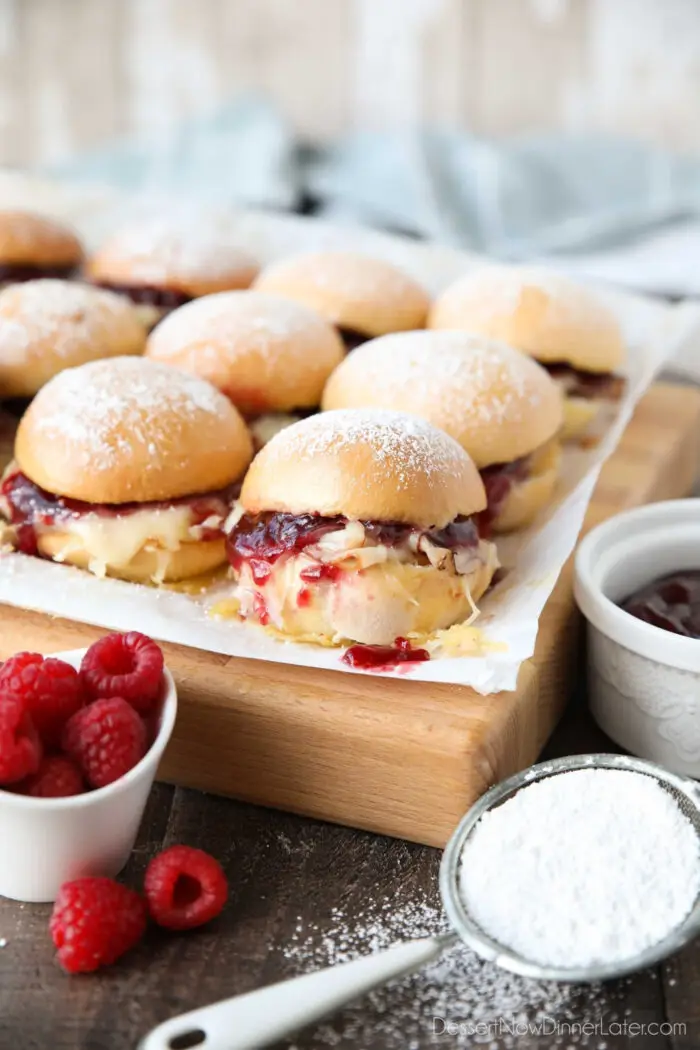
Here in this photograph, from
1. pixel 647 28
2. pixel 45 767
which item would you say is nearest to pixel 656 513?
pixel 45 767

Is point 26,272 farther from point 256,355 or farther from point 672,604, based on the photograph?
point 672,604

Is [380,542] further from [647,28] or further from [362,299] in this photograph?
[647,28]

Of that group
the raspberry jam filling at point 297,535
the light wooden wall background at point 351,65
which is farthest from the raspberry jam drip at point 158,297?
the light wooden wall background at point 351,65

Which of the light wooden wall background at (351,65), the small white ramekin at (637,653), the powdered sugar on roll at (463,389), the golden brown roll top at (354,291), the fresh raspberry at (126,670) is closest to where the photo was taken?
the fresh raspberry at (126,670)

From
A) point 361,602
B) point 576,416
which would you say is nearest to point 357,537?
point 361,602

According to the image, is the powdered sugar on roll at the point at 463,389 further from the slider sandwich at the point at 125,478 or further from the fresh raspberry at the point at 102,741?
the fresh raspberry at the point at 102,741
